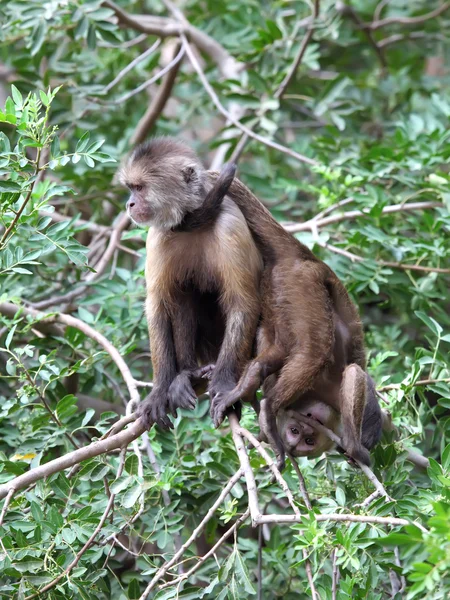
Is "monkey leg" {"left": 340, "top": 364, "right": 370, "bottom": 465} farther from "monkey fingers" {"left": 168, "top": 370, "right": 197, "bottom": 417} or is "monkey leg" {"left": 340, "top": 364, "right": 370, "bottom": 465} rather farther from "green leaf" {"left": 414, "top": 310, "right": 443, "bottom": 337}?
"monkey fingers" {"left": 168, "top": 370, "right": 197, "bottom": 417}

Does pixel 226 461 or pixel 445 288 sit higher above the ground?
pixel 445 288

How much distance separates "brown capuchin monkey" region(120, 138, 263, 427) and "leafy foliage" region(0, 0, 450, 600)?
374mm

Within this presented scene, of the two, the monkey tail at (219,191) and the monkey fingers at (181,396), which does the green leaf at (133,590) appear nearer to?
the monkey fingers at (181,396)

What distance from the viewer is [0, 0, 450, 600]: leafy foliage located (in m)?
3.67

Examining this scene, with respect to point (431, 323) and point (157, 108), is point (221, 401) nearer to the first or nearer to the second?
point (431, 323)

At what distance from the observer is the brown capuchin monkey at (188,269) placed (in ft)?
13.8

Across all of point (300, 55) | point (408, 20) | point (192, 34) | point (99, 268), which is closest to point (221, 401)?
point (99, 268)

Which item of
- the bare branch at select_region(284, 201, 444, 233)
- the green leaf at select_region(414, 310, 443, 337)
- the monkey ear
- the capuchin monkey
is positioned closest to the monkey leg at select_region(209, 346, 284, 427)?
the capuchin monkey

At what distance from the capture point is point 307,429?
160 inches

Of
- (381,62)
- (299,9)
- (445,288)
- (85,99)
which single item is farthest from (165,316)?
(381,62)

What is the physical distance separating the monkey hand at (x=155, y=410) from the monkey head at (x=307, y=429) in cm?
56

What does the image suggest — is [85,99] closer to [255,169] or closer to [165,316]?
[255,169]

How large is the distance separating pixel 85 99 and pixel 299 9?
2.15 meters

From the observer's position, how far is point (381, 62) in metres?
8.20
